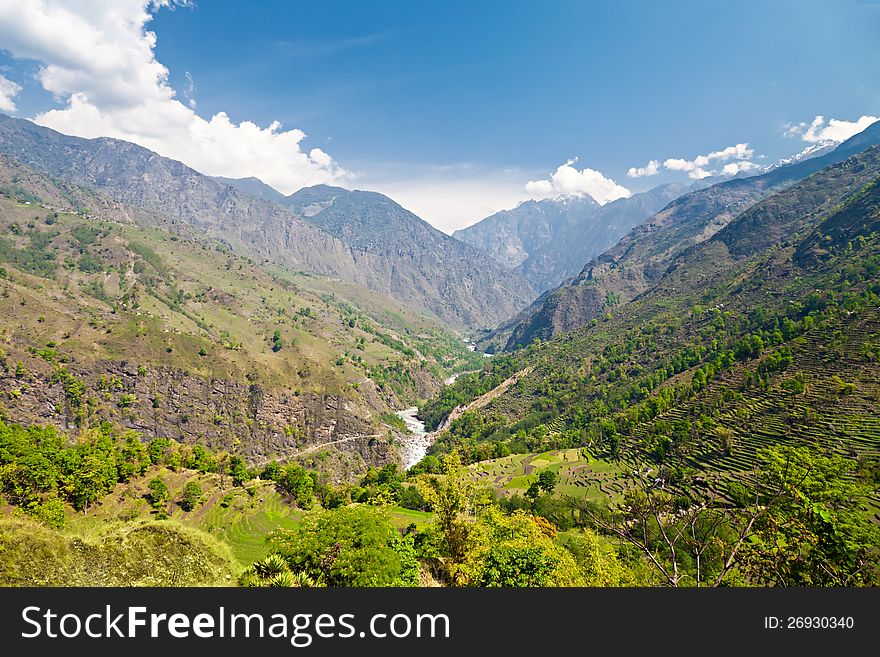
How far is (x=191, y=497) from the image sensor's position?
62.2 m

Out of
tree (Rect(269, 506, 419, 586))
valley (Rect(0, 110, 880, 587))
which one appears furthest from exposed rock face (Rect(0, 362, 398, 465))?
tree (Rect(269, 506, 419, 586))

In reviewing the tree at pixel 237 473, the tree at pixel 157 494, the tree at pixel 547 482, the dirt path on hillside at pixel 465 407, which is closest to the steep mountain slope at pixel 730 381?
the dirt path on hillside at pixel 465 407

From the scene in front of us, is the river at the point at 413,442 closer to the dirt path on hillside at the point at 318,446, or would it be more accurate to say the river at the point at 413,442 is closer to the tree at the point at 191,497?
the dirt path on hillside at the point at 318,446

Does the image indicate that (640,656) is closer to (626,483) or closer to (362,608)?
(362,608)

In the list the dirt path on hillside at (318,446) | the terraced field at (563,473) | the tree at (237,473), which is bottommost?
the terraced field at (563,473)

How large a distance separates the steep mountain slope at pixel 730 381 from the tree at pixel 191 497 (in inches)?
2725

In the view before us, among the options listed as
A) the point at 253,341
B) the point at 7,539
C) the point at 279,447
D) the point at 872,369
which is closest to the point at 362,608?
the point at 7,539

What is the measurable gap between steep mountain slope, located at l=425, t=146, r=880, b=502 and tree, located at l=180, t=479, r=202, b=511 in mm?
69211

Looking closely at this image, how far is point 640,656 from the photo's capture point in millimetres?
10281

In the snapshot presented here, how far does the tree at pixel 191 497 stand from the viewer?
61.5 metres

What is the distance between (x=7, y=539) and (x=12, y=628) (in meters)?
6.72

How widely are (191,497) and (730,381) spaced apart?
11789cm

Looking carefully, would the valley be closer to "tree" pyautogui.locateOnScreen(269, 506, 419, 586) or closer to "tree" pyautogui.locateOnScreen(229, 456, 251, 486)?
"tree" pyautogui.locateOnScreen(269, 506, 419, 586)

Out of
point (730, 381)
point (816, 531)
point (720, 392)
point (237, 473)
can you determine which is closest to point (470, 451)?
point (720, 392)
